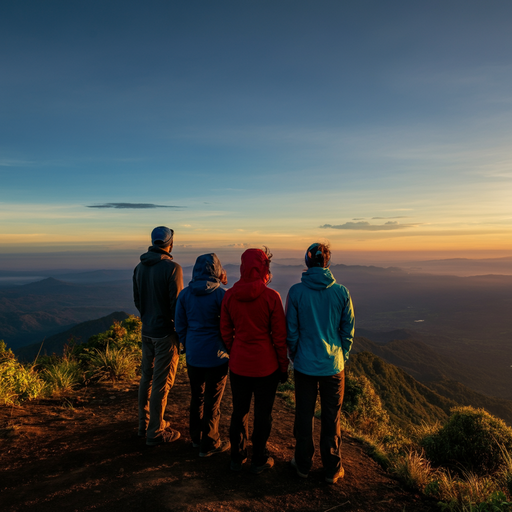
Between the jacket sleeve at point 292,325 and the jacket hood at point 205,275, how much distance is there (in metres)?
0.93

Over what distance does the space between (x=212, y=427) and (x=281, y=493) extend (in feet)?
3.47

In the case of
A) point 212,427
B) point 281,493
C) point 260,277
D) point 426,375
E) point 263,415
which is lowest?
point 426,375

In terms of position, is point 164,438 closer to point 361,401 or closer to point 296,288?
point 296,288

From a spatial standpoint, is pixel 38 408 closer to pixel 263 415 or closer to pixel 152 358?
pixel 152 358

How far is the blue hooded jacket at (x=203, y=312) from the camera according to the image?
3857mm

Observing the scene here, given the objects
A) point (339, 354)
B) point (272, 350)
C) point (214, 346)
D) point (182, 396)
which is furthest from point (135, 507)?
→ point (182, 396)

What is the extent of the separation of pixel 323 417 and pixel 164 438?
7.13ft

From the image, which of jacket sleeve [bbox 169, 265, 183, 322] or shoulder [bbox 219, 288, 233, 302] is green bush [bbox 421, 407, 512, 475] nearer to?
shoulder [bbox 219, 288, 233, 302]

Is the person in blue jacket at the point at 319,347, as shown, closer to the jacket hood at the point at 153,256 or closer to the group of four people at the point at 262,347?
the group of four people at the point at 262,347

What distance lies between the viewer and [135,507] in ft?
10.3

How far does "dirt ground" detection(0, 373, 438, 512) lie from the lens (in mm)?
3268

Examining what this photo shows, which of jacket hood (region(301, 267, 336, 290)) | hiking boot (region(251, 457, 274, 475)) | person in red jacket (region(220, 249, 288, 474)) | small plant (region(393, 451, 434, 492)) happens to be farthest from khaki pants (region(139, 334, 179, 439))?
small plant (region(393, 451, 434, 492))

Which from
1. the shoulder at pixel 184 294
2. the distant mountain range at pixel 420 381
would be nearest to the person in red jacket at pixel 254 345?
the shoulder at pixel 184 294

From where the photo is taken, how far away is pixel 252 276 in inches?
141
